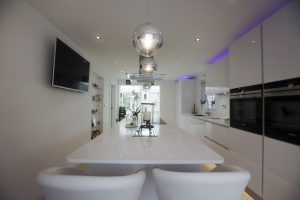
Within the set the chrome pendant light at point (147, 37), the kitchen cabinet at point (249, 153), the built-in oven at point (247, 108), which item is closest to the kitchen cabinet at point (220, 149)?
the kitchen cabinet at point (249, 153)

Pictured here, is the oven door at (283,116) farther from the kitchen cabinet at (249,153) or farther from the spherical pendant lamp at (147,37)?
the spherical pendant lamp at (147,37)

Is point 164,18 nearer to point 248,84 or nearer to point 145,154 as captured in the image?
point 248,84

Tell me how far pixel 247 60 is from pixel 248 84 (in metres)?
0.34

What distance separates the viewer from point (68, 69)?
256 centimetres

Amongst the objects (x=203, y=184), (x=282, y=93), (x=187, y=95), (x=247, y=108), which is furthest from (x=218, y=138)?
(x=187, y=95)

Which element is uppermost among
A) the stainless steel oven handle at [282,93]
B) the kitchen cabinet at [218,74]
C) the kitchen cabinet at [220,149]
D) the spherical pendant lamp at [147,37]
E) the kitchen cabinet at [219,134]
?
the kitchen cabinet at [218,74]

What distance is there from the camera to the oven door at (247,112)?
199cm

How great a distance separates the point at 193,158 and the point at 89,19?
83.9 inches

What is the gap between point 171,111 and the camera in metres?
7.71

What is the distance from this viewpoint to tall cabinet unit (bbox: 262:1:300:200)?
151 centimetres

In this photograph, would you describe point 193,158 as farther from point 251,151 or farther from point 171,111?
point 171,111

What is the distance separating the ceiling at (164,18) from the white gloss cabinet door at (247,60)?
0.20 meters

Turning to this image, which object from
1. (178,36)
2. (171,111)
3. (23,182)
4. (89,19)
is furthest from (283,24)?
(171,111)

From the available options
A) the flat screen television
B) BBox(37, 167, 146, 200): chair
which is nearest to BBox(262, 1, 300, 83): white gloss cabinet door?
BBox(37, 167, 146, 200): chair
